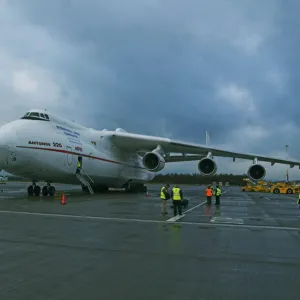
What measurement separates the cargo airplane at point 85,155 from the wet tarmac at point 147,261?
33.8 ft

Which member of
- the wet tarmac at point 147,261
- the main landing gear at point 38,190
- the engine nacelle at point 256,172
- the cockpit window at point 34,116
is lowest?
the wet tarmac at point 147,261

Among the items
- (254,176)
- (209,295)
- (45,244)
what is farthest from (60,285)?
(254,176)

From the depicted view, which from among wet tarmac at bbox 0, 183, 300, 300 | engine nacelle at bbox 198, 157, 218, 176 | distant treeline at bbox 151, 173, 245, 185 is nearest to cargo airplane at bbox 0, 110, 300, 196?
engine nacelle at bbox 198, 157, 218, 176

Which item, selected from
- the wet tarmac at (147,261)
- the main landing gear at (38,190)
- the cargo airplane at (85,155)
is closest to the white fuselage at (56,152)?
the cargo airplane at (85,155)

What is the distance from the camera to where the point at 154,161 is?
83.8 feet

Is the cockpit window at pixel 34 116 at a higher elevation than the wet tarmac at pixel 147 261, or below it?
higher

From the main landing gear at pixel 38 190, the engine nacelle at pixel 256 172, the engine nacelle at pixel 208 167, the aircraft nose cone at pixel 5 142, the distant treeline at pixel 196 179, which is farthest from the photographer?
the distant treeline at pixel 196 179

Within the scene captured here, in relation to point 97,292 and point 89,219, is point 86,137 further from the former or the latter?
point 97,292

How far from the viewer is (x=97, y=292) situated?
4211 millimetres

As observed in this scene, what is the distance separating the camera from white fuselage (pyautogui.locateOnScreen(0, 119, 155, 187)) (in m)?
19.7

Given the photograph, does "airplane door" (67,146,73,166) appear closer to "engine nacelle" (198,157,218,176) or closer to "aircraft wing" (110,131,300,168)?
"aircraft wing" (110,131,300,168)

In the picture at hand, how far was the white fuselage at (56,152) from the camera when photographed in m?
19.7

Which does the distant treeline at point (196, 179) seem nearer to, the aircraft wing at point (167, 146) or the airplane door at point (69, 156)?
the aircraft wing at point (167, 146)

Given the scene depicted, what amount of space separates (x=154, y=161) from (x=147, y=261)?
64.9 feet
